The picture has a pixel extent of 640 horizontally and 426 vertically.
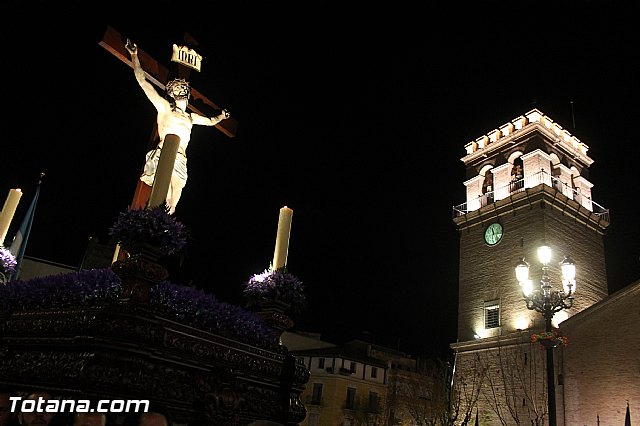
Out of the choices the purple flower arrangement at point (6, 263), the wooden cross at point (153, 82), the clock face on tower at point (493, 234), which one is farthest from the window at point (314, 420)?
the purple flower arrangement at point (6, 263)

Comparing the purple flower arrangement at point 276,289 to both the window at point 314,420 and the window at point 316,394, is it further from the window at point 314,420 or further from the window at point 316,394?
the window at point 316,394

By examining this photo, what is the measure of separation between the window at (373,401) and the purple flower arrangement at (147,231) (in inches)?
1425

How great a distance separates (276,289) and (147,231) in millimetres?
1857

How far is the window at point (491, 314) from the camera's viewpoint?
25.7m

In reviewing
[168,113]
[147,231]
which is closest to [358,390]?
[168,113]

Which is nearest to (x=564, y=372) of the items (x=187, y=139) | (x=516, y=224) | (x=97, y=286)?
(x=516, y=224)

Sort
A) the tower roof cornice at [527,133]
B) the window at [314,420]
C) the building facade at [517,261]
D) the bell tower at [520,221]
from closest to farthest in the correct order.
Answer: the building facade at [517,261], the bell tower at [520,221], the tower roof cornice at [527,133], the window at [314,420]

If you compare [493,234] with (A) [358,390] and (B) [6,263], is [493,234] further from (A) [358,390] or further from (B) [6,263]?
(B) [6,263]

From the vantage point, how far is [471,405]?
80.9ft

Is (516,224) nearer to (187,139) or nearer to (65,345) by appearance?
(187,139)

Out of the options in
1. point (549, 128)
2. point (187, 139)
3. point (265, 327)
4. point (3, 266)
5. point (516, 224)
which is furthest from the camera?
point (549, 128)

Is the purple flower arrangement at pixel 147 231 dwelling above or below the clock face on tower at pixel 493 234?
below

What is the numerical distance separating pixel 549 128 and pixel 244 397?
2876 centimetres

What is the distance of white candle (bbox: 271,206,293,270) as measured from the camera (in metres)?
5.60
